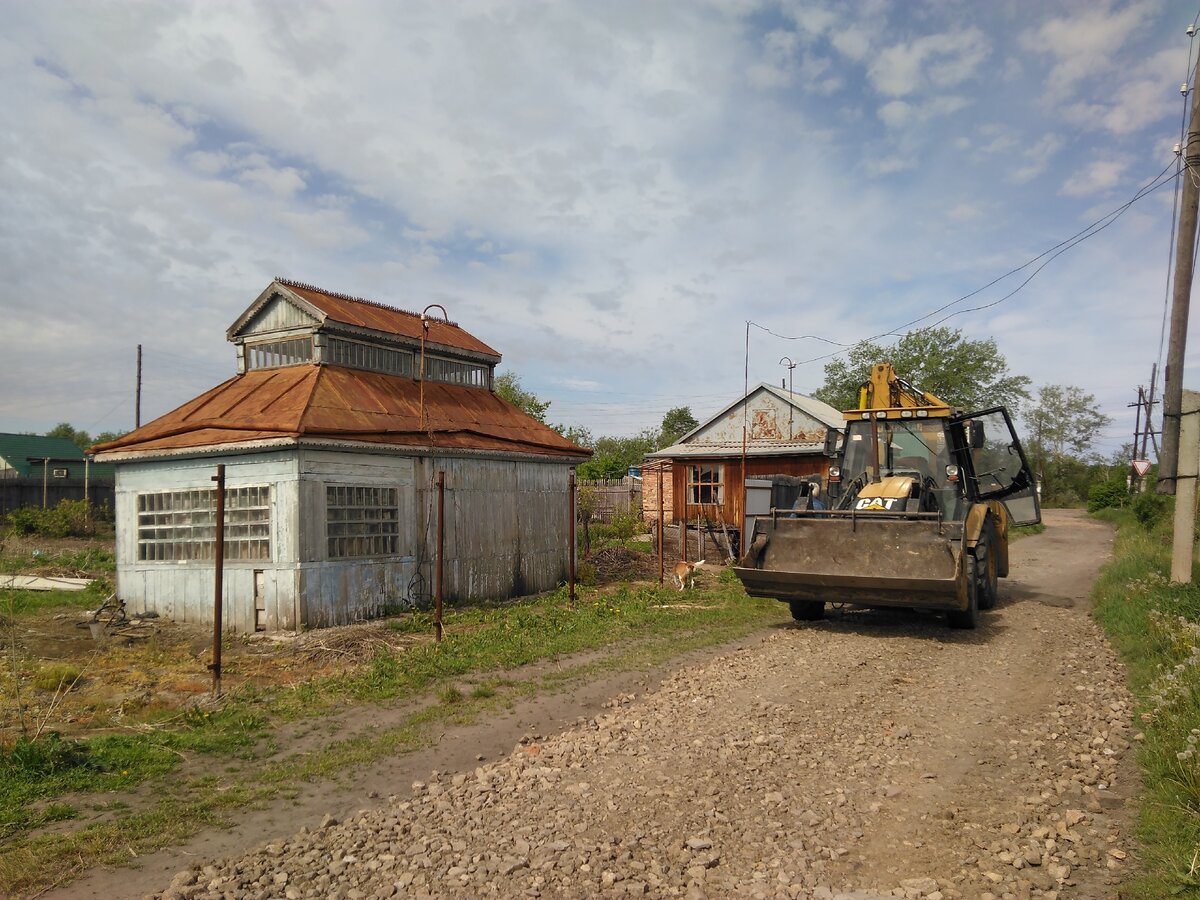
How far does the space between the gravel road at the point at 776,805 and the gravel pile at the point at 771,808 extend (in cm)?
2

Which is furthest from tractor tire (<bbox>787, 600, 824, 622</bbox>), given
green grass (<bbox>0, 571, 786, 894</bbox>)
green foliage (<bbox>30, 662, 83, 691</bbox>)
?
green foliage (<bbox>30, 662, 83, 691</bbox>)

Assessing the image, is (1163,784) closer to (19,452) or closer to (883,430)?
(883,430)

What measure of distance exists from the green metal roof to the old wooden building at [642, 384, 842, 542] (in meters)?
30.9

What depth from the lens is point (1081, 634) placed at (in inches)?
407

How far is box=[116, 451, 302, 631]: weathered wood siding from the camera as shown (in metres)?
11.9

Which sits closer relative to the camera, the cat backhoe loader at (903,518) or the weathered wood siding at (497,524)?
the cat backhoe loader at (903,518)

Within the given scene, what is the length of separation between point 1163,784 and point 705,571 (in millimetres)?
14537

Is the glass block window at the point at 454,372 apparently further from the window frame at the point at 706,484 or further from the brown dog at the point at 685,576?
the window frame at the point at 706,484

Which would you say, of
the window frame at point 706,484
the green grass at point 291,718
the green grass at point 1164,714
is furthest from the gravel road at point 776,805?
the window frame at point 706,484

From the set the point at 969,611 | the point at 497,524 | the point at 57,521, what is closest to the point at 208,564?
the point at 497,524

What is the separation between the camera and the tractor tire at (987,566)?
10.9 metres

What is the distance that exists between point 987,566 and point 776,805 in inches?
322

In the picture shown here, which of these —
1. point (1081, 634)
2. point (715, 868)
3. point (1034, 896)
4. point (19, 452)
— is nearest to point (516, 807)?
point (715, 868)

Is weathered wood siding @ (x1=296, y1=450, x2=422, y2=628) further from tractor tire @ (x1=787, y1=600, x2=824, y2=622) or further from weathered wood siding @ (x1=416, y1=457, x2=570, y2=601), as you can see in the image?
tractor tire @ (x1=787, y1=600, x2=824, y2=622)
